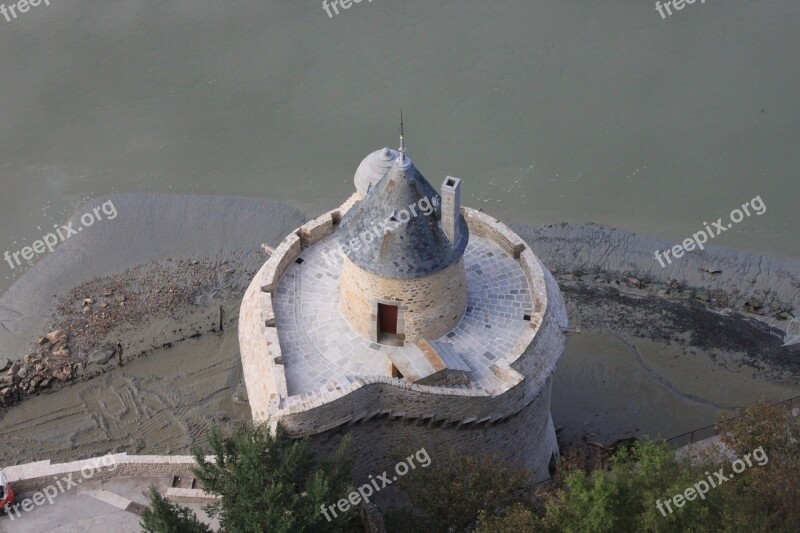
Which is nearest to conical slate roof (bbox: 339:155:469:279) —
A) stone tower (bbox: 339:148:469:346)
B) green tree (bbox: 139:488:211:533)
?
stone tower (bbox: 339:148:469:346)

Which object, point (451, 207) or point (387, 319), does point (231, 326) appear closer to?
point (387, 319)

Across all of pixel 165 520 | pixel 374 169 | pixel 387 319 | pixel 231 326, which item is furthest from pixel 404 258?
pixel 231 326

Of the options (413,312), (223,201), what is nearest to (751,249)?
(413,312)

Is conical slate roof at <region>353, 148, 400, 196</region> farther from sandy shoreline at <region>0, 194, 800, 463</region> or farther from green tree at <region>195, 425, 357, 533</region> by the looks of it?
sandy shoreline at <region>0, 194, 800, 463</region>

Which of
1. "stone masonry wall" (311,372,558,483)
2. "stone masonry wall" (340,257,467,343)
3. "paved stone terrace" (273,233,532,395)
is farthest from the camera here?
"paved stone terrace" (273,233,532,395)

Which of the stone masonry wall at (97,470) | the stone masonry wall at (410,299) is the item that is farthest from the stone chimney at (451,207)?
the stone masonry wall at (97,470)

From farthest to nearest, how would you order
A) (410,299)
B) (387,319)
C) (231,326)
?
(231,326), (387,319), (410,299)
